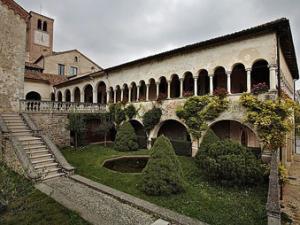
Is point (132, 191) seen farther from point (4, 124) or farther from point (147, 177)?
point (4, 124)

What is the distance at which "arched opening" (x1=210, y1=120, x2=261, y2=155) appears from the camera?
15469mm

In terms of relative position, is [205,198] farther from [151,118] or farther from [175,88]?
[175,88]

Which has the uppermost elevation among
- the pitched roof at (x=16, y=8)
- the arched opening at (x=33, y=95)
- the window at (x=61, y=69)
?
the pitched roof at (x=16, y=8)

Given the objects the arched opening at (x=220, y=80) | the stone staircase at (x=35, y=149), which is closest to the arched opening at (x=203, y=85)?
the arched opening at (x=220, y=80)

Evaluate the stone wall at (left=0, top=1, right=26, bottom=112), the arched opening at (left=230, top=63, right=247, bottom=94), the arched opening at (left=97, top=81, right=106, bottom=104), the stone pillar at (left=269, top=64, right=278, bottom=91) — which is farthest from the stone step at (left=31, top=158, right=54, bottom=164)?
the arched opening at (left=97, top=81, right=106, bottom=104)

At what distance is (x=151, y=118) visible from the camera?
53.0 ft

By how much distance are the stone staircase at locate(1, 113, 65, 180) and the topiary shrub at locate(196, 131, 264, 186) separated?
7.38 metres

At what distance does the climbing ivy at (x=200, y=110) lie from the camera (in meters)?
12.5

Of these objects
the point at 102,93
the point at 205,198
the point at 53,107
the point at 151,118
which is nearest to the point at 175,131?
the point at 151,118

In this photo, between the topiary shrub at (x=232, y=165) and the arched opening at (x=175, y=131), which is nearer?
the topiary shrub at (x=232, y=165)

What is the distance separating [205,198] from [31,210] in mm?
6051

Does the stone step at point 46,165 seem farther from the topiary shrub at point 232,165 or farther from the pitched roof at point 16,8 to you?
the pitched roof at point 16,8

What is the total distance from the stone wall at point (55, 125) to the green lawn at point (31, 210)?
9072 millimetres

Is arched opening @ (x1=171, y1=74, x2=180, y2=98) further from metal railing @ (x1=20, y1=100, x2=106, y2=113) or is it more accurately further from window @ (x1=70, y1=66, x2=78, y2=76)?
window @ (x1=70, y1=66, x2=78, y2=76)
